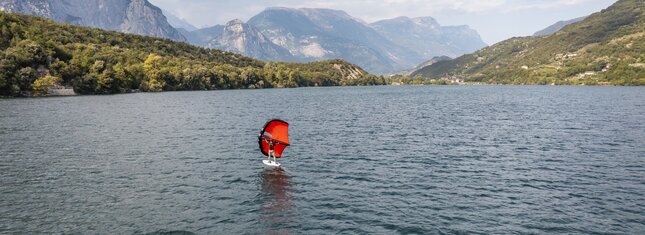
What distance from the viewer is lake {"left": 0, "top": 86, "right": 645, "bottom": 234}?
31.5 meters

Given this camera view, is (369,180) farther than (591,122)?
No

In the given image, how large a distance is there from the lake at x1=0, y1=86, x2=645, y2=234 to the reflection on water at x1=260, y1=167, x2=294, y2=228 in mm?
160

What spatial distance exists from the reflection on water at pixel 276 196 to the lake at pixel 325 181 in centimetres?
16

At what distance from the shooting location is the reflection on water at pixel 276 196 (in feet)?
108

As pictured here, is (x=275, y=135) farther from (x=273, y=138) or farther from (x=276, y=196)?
(x=276, y=196)

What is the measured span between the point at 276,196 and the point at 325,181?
22.9 feet

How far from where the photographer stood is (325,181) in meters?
43.9

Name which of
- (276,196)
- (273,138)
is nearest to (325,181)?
(276,196)

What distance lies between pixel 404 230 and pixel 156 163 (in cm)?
3374

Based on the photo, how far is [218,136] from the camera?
2958 inches

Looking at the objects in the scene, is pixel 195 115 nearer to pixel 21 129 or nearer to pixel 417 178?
pixel 21 129

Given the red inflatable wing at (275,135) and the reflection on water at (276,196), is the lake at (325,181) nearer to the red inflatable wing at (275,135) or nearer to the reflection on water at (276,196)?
the reflection on water at (276,196)

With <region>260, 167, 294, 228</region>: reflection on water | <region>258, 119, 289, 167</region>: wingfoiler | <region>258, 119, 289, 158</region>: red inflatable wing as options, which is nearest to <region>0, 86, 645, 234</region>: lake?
<region>260, 167, 294, 228</region>: reflection on water

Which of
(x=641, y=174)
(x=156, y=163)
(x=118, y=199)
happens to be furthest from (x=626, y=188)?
(x=156, y=163)
